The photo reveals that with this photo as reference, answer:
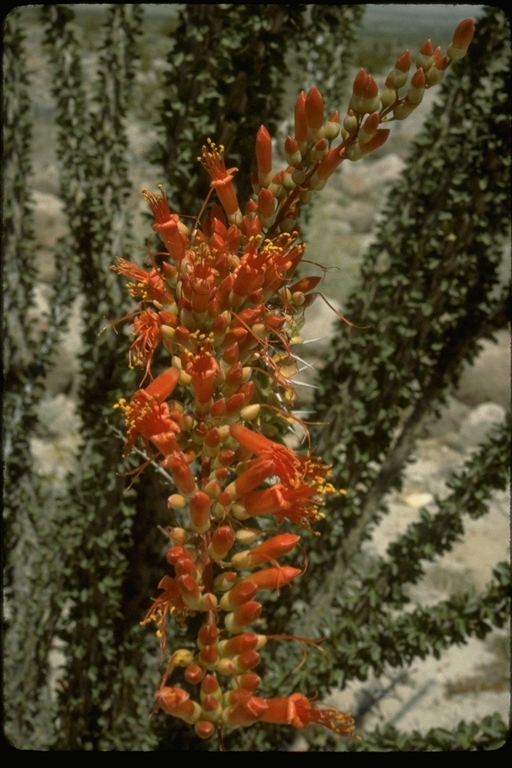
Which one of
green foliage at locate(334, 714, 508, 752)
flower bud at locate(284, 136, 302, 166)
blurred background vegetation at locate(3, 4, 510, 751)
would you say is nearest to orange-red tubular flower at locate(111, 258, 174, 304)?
flower bud at locate(284, 136, 302, 166)

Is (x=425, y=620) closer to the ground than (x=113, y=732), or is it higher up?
higher up

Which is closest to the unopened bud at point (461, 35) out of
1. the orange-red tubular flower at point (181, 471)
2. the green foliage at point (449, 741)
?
the orange-red tubular flower at point (181, 471)

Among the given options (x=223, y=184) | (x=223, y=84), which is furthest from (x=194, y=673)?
(x=223, y=84)

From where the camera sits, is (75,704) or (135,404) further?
(75,704)

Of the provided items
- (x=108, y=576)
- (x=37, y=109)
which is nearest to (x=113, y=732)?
(x=108, y=576)

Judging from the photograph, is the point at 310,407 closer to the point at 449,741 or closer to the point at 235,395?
the point at 449,741

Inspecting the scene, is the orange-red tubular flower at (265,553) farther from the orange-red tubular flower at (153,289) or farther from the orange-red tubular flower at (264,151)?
the orange-red tubular flower at (264,151)

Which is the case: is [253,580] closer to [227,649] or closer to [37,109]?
[227,649]
